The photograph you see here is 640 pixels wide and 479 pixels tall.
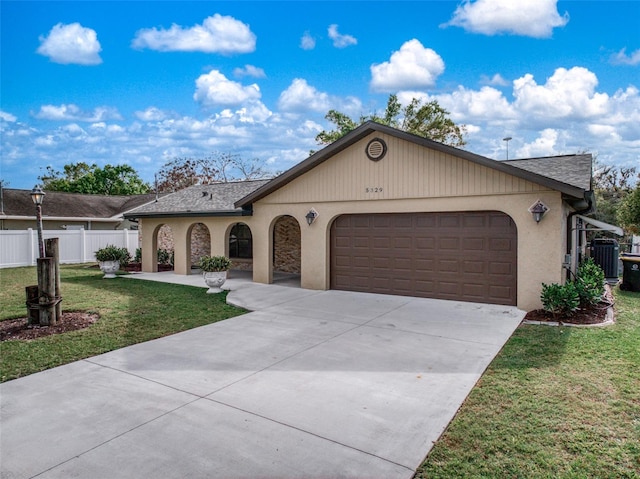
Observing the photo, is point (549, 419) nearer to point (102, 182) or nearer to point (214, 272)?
point (214, 272)

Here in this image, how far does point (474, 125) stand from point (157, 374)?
34.2 metres

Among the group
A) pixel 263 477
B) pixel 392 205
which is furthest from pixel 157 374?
pixel 392 205

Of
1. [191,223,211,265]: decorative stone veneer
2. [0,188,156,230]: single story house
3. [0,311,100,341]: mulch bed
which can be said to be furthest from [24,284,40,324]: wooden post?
[0,188,156,230]: single story house

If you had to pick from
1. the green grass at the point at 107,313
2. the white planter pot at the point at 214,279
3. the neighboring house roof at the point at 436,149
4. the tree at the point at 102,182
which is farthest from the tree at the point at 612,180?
the tree at the point at 102,182

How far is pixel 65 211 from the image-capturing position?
25.4 metres

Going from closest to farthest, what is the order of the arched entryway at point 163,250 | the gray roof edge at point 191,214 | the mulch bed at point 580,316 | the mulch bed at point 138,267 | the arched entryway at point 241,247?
the mulch bed at point 580,316 < the gray roof edge at point 191,214 < the arched entryway at point 163,250 < the arched entryway at point 241,247 < the mulch bed at point 138,267

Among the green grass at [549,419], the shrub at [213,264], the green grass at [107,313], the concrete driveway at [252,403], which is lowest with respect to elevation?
the green grass at [549,419]

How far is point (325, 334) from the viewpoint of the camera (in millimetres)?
7383

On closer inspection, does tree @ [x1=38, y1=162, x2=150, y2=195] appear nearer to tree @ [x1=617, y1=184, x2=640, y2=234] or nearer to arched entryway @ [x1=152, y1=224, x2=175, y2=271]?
arched entryway @ [x1=152, y1=224, x2=175, y2=271]

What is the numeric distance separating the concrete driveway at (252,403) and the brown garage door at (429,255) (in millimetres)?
2139

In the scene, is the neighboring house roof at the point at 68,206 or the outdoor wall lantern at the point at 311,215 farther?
the neighboring house roof at the point at 68,206

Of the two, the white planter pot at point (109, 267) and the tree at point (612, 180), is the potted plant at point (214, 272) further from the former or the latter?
the tree at point (612, 180)

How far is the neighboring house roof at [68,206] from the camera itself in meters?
23.8

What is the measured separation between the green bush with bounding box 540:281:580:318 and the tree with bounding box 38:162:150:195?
146 feet
